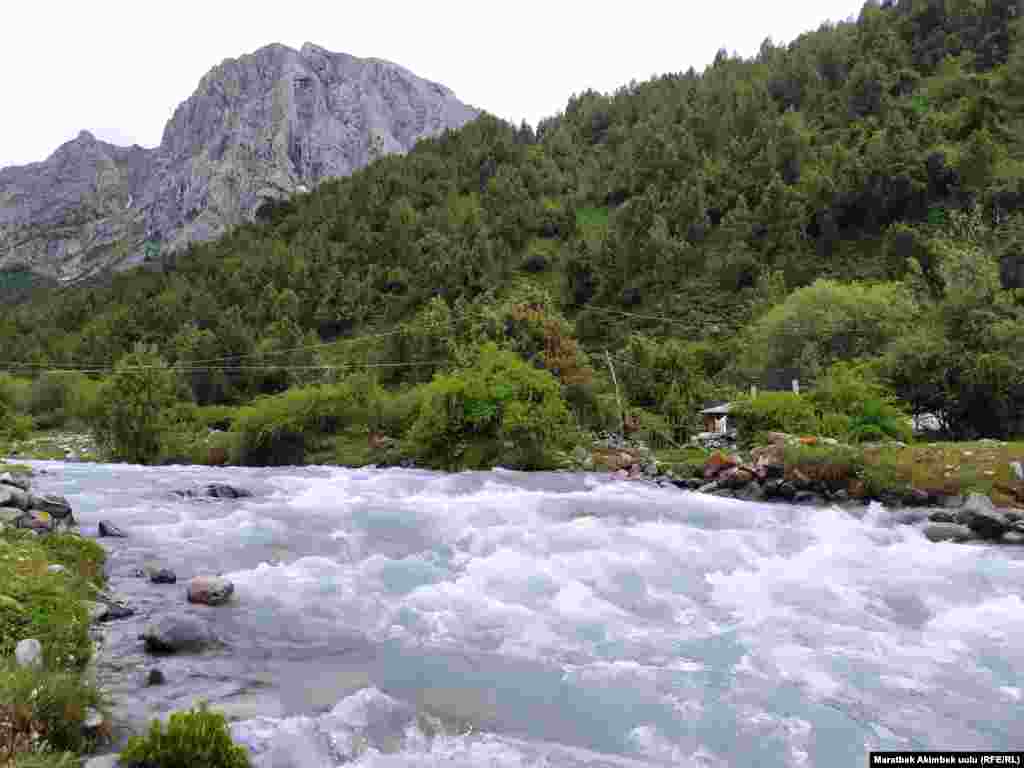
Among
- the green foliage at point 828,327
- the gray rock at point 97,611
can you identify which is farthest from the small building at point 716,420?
the gray rock at point 97,611

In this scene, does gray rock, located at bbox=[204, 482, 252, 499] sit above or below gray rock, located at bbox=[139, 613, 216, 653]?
below

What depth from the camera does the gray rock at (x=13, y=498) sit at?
1385cm

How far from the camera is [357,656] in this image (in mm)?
8836

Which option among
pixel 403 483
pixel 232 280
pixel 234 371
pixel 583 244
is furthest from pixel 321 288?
pixel 403 483

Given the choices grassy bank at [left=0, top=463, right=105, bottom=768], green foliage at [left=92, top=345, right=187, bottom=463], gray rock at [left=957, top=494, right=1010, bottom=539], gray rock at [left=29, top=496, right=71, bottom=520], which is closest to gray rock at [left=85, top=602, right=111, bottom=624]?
grassy bank at [left=0, top=463, right=105, bottom=768]

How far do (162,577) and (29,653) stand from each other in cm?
495

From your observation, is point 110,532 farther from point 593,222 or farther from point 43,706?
point 593,222

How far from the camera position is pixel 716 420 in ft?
128

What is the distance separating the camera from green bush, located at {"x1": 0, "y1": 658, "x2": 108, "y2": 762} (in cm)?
534

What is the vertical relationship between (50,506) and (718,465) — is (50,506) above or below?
above

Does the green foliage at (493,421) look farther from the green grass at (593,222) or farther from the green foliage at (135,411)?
the green grass at (593,222)

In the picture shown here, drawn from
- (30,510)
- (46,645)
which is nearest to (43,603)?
(46,645)

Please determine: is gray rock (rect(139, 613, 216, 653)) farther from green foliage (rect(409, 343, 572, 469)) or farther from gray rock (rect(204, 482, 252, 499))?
green foliage (rect(409, 343, 572, 469))

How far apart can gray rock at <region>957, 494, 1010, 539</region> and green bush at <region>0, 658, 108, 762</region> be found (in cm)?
1725
